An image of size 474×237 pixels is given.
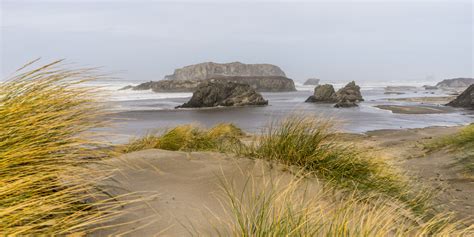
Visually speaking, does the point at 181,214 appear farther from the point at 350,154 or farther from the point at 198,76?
the point at 198,76

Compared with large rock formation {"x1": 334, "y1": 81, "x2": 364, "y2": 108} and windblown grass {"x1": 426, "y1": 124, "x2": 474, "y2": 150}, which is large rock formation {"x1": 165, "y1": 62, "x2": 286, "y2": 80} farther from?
windblown grass {"x1": 426, "y1": 124, "x2": 474, "y2": 150}

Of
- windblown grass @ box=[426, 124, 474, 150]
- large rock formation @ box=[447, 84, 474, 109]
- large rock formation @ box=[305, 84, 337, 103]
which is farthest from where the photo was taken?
large rock formation @ box=[305, 84, 337, 103]

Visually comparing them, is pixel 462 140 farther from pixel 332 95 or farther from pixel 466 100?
pixel 332 95

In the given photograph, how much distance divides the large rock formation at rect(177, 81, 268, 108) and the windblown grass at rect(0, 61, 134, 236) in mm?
33401

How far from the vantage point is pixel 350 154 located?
432cm

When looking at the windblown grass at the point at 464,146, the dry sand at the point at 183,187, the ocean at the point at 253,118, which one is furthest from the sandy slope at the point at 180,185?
the windblown grass at the point at 464,146

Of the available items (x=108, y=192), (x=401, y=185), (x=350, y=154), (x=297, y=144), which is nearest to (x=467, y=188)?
(x=401, y=185)

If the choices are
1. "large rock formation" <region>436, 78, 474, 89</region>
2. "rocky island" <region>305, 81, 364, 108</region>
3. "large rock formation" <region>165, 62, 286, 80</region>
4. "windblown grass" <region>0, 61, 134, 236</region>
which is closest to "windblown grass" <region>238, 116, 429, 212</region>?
"windblown grass" <region>0, 61, 134, 236</region>

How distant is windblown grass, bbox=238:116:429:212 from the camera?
3.99m

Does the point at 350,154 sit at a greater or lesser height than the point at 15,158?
lesser

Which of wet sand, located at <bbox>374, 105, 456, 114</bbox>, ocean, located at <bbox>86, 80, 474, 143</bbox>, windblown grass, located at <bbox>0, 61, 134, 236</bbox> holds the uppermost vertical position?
windblown grass, located at <bbox>0, 61, 134, 236</bbox>

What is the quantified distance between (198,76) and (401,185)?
106275mm

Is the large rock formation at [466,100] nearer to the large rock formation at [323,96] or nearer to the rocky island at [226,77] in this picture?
the large rock formation at [323,96]

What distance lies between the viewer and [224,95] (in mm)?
40312
